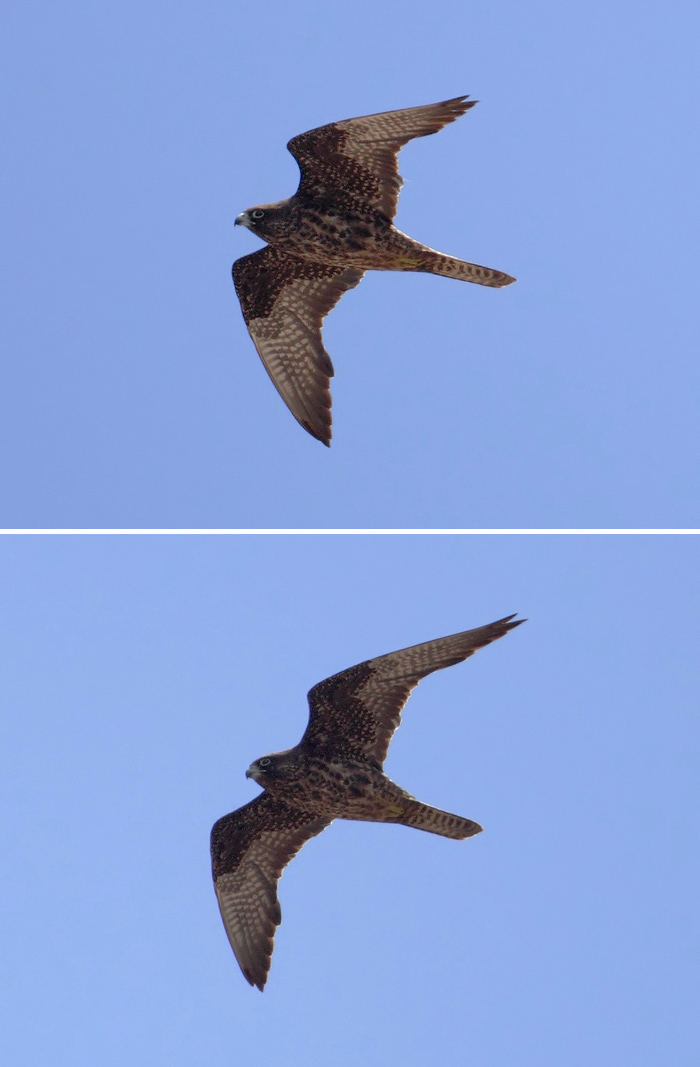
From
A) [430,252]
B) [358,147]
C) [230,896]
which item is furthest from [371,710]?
[358,147]

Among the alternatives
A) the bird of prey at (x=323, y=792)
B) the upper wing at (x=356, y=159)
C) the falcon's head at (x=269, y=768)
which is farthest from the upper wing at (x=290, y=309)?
the falcon's head at (x=269, y=768)

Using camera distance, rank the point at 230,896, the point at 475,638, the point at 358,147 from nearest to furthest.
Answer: the point at 475,638, the point at 358,147, the point at 230,896

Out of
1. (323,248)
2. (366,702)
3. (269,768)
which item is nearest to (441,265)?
(323,248)

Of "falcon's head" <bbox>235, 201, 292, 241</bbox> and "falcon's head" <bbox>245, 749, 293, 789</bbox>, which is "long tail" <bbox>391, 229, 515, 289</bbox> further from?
"falcon's head" <bbox>245, 749, 293, 789</bbox>

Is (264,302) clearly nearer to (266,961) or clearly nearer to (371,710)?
(371,710)

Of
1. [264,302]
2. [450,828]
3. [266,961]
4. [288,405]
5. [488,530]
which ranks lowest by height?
[266,961]

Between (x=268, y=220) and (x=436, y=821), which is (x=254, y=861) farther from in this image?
(x=268, y=220)

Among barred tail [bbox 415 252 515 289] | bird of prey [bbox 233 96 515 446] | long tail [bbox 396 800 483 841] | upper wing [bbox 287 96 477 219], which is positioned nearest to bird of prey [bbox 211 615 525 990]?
long tail [bbox 396 800 483 841]
